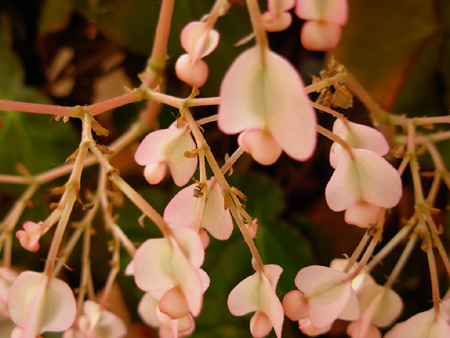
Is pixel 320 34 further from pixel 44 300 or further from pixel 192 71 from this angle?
pixel 44 300

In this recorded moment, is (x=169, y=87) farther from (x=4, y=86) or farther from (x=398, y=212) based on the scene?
(x=398, y=212)

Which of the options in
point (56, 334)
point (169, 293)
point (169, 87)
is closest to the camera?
point (169, 293)

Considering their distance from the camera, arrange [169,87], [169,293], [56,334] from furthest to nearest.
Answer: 1. [169,87]
2. [56,334]
3. [169,293]

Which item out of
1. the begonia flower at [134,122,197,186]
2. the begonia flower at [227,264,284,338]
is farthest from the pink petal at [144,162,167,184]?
the begonia flower at [227,264,284,338]

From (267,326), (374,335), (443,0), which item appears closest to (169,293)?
(267,326)

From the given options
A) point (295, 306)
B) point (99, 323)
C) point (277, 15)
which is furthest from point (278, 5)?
point (99, 323)

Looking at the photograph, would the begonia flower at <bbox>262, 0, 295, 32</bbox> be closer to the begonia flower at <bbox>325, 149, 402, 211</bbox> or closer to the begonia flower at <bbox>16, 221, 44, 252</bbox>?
the begonia flower at <bbox>325, 149, 402, 211</bbox>
